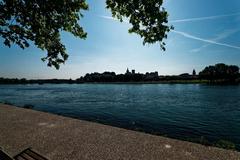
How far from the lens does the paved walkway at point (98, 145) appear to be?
8.01 metres

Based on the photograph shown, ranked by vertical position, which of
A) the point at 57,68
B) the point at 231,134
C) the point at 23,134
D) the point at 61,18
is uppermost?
the point at 61,18

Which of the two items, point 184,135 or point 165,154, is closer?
point 165,154

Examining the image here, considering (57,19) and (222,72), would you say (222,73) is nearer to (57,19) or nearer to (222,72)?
(222,72)

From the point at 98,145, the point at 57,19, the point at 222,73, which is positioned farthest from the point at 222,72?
the point at 57,19

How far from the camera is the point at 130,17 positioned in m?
5.16

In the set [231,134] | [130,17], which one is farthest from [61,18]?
[231,134]

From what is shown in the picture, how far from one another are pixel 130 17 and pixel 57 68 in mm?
2715

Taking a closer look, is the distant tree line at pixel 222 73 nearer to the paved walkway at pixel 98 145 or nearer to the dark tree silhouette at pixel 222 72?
the dark tree silhouette at pixel 222 72

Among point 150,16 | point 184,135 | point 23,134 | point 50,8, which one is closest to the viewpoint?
point 150,16

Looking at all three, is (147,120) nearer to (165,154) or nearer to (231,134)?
(231,134)

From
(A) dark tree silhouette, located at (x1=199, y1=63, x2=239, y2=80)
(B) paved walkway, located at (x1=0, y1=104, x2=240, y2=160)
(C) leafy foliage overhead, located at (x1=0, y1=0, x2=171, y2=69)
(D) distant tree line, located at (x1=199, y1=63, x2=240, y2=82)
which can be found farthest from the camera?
(A) dark tree silhouette, located at (x1=199, y1=63, x2=239, y2=80)

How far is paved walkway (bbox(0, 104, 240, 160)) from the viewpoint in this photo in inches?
315

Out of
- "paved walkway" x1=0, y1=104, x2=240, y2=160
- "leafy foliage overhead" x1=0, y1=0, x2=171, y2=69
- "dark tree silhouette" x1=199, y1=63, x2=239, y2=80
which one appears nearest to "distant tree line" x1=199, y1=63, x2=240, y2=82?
"dark tree silhouette" x1=199, y1=63, x2=239, y2=80

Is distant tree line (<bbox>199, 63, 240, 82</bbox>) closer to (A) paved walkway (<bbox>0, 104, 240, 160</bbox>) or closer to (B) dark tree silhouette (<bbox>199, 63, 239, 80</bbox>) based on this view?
(B) dark tree silhouette (<bbox>199, 63, 239, 80</bbox>)
